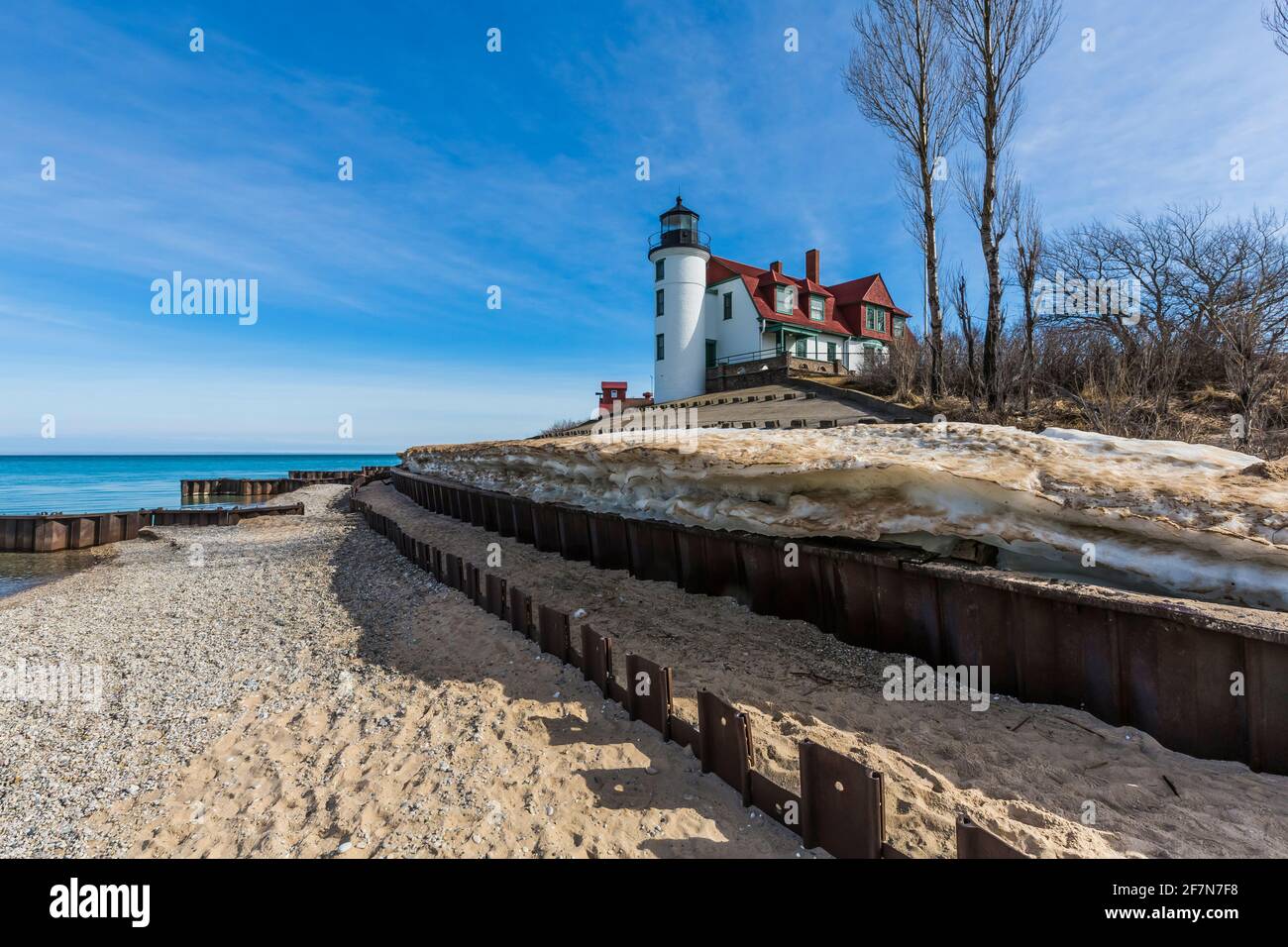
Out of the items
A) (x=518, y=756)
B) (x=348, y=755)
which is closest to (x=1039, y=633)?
(x=518, y=756)

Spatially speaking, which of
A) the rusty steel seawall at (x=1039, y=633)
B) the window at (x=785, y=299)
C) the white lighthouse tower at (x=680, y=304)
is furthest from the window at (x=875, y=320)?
the rusty steel seawall at (x=1039, y=633)

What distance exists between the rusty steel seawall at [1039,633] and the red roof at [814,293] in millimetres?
30927

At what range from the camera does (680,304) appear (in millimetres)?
35031

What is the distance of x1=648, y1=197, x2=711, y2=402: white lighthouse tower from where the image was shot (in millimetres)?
35031

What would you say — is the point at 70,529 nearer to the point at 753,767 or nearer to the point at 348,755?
the point at 348,755

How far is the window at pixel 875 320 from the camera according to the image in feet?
134

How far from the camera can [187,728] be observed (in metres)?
5.25

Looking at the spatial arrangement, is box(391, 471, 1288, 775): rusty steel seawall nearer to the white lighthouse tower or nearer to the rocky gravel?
the rocky gravel

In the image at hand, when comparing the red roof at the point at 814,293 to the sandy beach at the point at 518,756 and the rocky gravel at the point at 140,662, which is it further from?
the sandy beach at the point at 518,756

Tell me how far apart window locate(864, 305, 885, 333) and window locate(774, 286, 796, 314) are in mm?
7782

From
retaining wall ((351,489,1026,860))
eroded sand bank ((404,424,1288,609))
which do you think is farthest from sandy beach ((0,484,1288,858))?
eroded sand bank ((404,424,1288,609))
